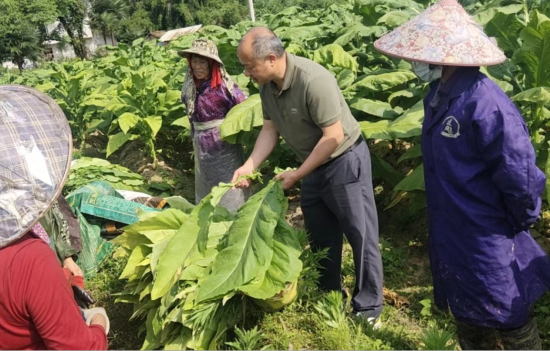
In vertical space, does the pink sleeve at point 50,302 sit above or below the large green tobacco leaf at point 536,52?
below

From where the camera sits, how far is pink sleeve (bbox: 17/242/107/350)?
6.11 ft

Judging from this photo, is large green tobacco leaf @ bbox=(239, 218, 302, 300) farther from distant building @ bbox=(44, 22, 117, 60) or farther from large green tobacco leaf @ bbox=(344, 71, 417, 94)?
distant building @ bbox=(44, 22, 117, 60)

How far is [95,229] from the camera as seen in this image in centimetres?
426

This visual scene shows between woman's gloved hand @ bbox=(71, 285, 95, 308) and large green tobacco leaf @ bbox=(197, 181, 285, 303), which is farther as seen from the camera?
woman's gloved hand @ bbox=(71, 285, 95, 308)

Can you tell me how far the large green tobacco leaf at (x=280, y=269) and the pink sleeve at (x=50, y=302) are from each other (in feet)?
2.32

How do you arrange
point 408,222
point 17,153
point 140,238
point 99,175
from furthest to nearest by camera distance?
1. point 99,175
2. point 408,222
3. point 140,238
4. point 17,153

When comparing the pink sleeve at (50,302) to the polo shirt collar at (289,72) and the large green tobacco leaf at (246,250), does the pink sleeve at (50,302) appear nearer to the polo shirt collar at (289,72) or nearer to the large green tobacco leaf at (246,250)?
the large green tobacco leaf at (246,250)

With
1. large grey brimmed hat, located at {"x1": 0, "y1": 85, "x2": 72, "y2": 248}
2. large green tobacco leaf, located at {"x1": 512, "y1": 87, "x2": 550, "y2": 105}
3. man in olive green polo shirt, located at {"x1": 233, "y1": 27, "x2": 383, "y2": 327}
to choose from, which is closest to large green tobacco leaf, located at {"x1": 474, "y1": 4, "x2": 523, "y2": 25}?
large green tobacco leaf, located at {"x1": 512, "y1": 87, "x2": 550, "y2": 105}

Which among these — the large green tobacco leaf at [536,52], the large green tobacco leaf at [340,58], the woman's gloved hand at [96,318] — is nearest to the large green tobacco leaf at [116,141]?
the large green tobacco leaf at [340,58]

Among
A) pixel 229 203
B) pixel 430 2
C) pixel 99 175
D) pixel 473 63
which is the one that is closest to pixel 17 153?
pixel 473 63

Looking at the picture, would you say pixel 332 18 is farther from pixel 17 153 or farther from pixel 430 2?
pixel 17 153

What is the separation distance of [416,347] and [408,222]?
6.14ft

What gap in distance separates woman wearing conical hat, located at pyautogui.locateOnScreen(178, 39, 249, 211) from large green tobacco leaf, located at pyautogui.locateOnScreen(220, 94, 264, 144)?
0.68 ft

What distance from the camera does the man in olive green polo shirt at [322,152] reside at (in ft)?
9.04
